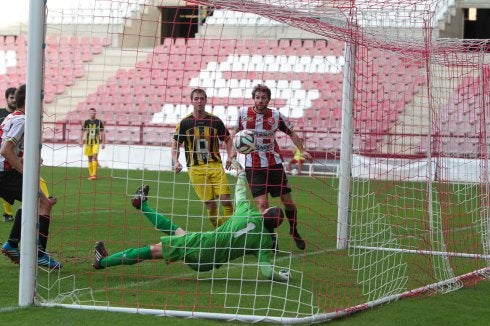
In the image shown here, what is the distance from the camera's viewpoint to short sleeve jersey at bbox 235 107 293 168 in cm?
1012

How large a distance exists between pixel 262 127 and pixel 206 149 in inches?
30.7

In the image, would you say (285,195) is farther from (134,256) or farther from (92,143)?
(92,143)

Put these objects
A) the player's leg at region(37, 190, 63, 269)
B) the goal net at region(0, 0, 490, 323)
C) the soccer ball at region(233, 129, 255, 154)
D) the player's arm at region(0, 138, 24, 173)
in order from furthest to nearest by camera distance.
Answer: the soccer ball at region(233, 129, 255, 154) → the player's leg at region(37, 190, 63, 269) → the player's arm at region(0, 138, 24, 173) → the goal net at region(0, 0, 490, 323)

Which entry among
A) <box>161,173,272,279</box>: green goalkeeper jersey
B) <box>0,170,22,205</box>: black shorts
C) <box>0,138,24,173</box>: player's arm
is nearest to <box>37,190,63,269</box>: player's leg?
<box>0,138,24,173</box>: player's arm

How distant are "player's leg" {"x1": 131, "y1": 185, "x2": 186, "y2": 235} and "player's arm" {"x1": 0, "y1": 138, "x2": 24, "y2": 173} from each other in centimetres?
104

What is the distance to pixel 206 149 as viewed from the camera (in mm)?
10539

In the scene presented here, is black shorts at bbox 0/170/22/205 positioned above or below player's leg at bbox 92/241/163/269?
above

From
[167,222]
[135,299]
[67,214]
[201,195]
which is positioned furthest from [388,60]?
[67,214]

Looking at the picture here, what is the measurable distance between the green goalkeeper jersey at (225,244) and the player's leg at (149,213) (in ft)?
2.41

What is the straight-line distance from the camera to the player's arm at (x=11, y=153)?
8000mm

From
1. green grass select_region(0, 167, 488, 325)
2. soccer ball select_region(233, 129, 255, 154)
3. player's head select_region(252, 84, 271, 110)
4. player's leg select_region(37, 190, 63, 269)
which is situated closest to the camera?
green grass select_region(0, 167, 488, 325)

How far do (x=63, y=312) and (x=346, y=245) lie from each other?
4.58 meters

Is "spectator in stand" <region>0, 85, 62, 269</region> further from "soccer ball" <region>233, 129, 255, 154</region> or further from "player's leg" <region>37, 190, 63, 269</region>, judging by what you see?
"soccer ball" <region>233, 129, 255, 154</region>

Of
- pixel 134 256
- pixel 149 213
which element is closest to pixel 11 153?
pixel 149 213
